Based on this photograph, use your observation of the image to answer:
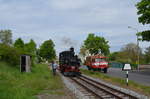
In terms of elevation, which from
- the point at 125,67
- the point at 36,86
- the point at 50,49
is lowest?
the point at 36,86

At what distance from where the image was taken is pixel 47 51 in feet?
339

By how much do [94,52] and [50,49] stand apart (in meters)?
33.2

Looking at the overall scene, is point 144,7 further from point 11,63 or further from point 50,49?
point 50,49

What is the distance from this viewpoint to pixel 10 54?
28.8 meters

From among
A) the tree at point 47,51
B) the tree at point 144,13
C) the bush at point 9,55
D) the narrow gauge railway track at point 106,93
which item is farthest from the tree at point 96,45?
the narrow gauge railway track at point 106,93

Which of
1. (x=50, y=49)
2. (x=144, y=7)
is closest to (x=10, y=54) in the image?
(x=144, y=7)

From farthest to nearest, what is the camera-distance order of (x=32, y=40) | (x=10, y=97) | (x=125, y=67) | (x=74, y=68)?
(x=32, y=40)
(x=74, y=68)
(x=125, y=67)
(x=10, y=97)

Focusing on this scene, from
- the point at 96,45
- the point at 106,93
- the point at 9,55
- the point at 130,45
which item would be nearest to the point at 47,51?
the point at 96,45

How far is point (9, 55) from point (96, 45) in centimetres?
5029

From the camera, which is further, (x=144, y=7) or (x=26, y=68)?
(x=144, y=7)

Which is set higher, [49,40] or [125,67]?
[49,40]

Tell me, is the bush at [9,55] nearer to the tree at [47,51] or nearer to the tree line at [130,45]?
the tree line at [130,45]

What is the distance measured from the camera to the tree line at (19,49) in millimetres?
28891

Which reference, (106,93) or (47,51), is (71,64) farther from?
(47,51)
